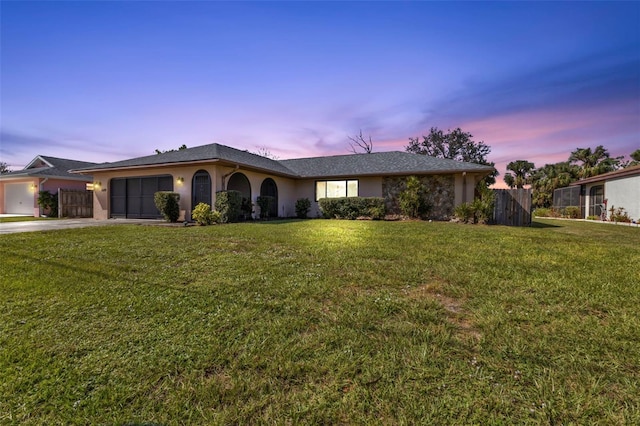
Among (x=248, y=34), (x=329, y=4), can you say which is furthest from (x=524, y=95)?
(x=248, y=34)

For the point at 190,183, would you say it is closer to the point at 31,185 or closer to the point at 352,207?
the point at 352,207

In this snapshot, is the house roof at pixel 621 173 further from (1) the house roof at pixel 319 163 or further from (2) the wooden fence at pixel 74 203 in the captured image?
(2) the wooden fence at pixel 74 203

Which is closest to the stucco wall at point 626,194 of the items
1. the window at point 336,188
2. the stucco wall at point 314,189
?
the stucco wall at point 314,189

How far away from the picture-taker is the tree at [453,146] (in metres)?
33.7

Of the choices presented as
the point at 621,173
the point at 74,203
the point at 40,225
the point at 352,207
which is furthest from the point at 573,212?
the point at 74,203

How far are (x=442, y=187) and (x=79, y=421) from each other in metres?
15.4

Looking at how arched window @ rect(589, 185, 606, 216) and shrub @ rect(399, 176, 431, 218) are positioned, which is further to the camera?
arched window @ rect(589, 185, 606, 216)

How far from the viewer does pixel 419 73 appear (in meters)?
11.3

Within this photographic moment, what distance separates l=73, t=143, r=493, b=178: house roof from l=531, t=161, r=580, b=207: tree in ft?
61.4

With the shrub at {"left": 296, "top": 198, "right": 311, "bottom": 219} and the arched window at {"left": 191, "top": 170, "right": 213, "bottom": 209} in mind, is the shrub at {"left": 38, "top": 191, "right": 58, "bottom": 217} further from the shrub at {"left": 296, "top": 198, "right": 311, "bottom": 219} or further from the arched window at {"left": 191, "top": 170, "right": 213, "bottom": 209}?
the shrub at {"left": 296, "top": 198, "right": 311, "bottom": 219}

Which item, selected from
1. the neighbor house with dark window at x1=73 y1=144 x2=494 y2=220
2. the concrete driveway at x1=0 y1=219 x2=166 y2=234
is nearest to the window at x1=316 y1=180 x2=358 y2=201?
the neighbor house with dark window at x1=73 y1=144 x2=494 y2=220

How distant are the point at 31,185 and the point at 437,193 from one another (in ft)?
87.3

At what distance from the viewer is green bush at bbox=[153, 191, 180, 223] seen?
12.1 m

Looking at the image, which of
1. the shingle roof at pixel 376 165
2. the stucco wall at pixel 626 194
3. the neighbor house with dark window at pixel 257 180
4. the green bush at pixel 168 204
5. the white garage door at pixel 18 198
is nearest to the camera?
the green bush at pixel 168 204
